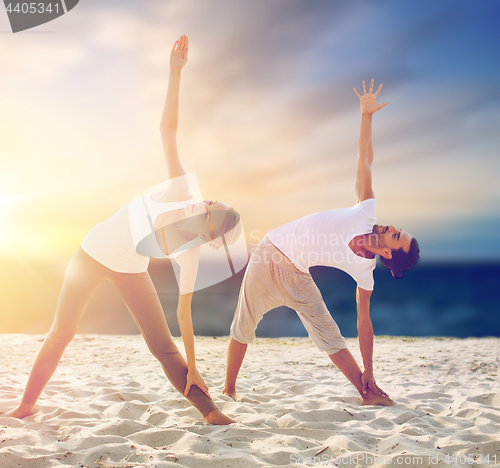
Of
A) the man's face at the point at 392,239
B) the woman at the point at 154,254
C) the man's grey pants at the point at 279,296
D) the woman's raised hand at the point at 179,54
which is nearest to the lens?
the woman at the point at 154,254

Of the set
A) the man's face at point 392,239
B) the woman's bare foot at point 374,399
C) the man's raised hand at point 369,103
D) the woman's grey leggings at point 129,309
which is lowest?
the woman's bare foot at point 374,399

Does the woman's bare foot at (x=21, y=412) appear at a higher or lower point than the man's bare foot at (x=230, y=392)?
higher

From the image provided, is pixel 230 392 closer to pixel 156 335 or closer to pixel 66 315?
pixel 156 335

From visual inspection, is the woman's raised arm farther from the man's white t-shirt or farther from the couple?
the man's white t-shirt

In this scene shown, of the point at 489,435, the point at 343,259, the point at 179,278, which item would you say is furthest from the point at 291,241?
the point at 489,435

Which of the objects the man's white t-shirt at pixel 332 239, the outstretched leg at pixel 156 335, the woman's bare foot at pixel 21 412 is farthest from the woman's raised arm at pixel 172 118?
the woman's bare foot at pixel 21 412

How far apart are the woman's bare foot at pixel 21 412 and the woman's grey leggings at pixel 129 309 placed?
0.53 feet

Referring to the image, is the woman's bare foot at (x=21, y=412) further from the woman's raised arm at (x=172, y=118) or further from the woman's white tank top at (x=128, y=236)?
the woman's raised arm at (x=172, y=118)

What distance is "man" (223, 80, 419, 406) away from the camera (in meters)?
2.68

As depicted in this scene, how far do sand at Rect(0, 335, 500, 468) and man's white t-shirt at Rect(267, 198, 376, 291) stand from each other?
3.58ft

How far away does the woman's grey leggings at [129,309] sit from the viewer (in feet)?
8.13

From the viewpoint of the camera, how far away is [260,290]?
117 inches

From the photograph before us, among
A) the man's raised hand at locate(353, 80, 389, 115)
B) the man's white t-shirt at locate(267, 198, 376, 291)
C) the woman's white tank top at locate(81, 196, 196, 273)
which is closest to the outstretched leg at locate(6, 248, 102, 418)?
the woman's white tank top at locate(81, 196, 196, 273)

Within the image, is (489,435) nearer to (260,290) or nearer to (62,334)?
(260,290)
